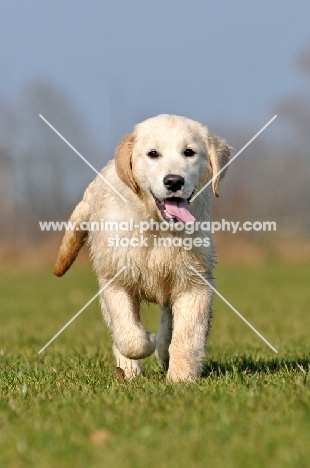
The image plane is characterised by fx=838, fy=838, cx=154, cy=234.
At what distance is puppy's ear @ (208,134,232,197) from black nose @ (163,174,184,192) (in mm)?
442

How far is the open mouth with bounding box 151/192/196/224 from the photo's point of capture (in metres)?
4.96

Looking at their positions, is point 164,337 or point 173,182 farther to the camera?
point 164,337

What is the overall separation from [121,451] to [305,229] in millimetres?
24178

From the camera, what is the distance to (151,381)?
4.86 metres

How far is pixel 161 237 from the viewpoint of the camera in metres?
5.17

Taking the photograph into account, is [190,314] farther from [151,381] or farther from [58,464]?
[58,464]

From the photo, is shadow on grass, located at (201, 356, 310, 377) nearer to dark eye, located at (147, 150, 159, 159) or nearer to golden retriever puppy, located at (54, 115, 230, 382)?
golden retriever puppy, located at (54, 115, 230, 382)

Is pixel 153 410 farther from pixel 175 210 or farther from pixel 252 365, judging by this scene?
pixel 252 365

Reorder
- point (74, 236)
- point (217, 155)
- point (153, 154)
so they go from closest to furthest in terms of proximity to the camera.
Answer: point (153, 154) < point (217, 155) < point (74, 236)

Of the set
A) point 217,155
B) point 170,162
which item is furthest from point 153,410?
point 217,155

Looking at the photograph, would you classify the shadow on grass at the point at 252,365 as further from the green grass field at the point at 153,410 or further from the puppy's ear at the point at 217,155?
the puppy's ear at the point at 217,155

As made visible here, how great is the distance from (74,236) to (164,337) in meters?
1.11

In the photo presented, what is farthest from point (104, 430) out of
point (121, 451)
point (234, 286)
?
point (234, 286)

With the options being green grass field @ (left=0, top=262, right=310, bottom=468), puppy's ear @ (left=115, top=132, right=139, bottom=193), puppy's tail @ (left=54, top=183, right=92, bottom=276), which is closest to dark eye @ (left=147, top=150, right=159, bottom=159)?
puppy's ear @ (left=115, top=132, right=139, bottom=193)
